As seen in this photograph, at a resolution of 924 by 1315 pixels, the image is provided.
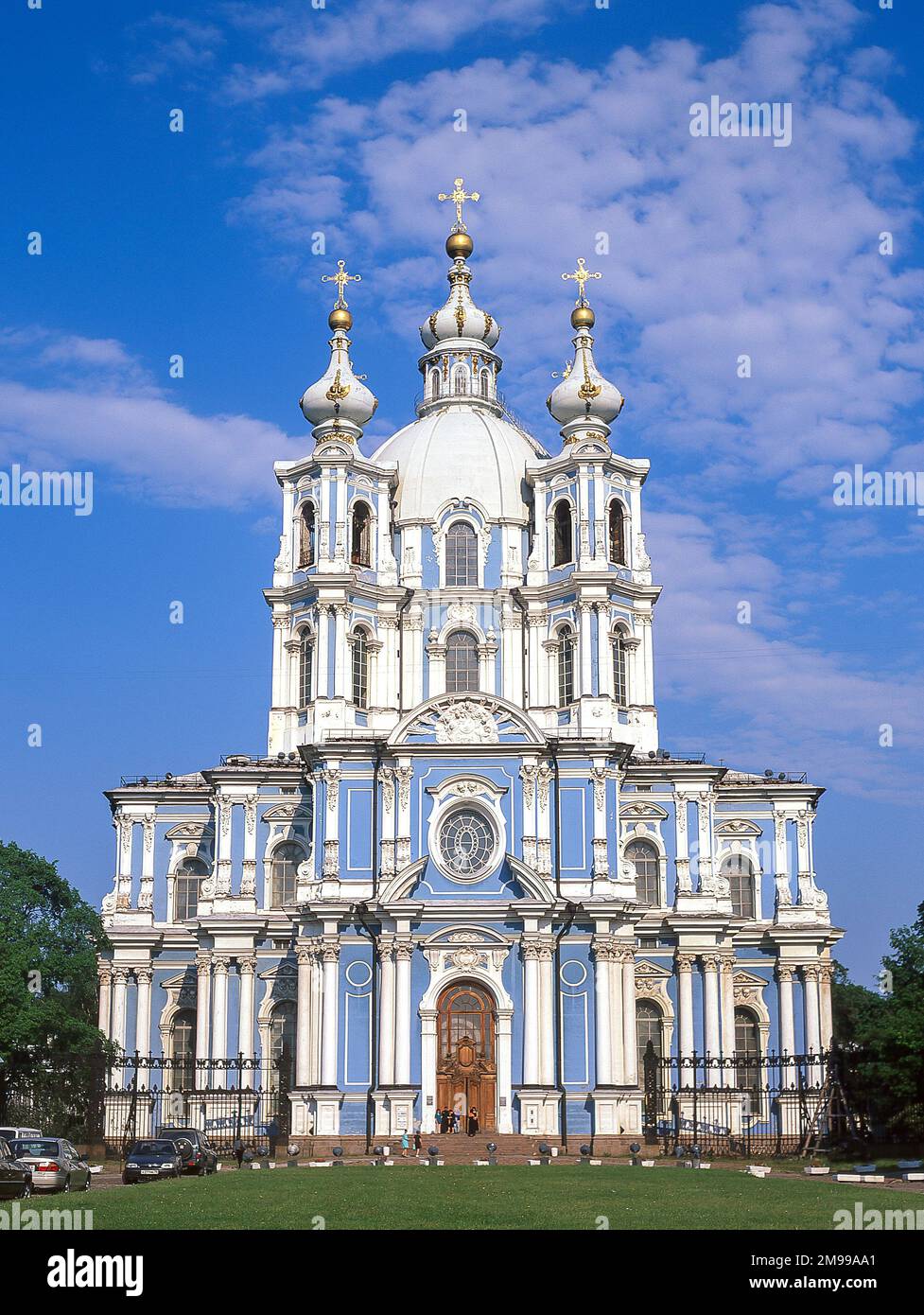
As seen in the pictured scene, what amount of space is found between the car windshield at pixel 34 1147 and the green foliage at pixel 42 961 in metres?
14.8

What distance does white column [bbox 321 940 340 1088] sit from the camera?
45.7m

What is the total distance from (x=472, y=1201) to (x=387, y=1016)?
21.9 m

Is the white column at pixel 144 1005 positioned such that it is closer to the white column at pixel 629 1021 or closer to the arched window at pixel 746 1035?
the white column at pixel 629 1021

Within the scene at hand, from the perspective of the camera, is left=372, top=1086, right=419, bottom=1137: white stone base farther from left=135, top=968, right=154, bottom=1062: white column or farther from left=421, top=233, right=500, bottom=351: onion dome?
left=421, top=233, right=500, bottom=351: onion dome

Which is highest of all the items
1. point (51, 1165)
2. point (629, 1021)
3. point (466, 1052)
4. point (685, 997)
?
point (685, 997)

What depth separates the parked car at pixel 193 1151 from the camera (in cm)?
3421

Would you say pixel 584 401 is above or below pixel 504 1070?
above

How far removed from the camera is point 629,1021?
47.2m

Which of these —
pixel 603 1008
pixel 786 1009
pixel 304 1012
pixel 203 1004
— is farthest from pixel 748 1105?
pixel 203 1004

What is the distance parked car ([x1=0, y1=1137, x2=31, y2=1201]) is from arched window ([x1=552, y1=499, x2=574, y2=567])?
1338 inches

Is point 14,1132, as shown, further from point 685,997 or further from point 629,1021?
point 685,997

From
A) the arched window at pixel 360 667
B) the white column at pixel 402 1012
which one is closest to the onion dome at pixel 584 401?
the arched window at pixel 360 667
